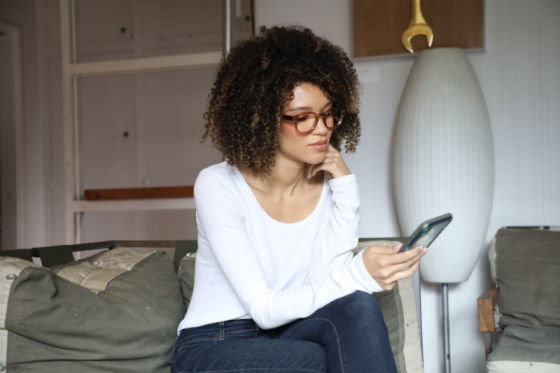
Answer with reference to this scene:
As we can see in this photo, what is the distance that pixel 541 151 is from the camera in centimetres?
269

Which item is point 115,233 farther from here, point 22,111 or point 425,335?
point 425,335

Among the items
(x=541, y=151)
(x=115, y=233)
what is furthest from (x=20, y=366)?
(x=115, y=233)

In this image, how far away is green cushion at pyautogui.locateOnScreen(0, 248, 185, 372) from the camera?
4.25 feet

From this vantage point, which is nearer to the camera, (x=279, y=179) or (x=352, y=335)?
(x=352, y=335)

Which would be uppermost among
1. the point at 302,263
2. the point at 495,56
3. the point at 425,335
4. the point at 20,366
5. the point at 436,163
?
the point at 495,56

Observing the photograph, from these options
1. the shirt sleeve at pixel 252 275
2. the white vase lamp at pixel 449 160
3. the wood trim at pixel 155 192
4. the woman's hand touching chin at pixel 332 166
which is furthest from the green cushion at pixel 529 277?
the wood trim at pixel 155 192

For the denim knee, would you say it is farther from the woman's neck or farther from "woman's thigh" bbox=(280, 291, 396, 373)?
the woman's neck

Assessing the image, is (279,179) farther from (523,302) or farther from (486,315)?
(523,302)

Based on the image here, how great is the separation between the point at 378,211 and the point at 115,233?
2886mm

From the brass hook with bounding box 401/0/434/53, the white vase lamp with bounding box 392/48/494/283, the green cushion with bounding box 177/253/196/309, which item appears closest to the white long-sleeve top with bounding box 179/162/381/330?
the green cushion with bounding box 177/253/196/309

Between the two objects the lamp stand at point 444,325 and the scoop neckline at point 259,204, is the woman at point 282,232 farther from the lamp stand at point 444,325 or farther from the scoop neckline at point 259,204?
the lamp stand at point 444,325

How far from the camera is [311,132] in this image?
145cm

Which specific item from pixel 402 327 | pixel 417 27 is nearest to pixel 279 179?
pixel 402 327

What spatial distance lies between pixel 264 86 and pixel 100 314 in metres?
0.68
